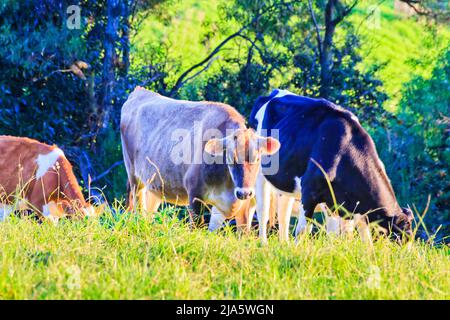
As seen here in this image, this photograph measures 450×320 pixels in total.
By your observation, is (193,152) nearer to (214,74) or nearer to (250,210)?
(250,210)

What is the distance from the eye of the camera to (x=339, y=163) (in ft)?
26.7

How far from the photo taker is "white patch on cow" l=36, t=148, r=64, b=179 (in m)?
9.59

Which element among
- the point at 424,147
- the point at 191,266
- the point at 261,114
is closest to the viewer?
the point at 191,266

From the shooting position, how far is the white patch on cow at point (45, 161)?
959cm

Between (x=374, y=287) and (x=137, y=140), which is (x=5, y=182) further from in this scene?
(x=374, y=287)

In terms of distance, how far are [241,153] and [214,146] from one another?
28 centimetres

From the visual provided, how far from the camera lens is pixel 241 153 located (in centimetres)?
836

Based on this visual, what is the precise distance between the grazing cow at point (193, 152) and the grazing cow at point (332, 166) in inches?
15.0

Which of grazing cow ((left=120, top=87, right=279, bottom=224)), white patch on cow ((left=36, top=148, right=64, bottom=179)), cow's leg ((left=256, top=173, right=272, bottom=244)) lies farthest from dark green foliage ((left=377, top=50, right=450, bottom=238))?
white patch on cow ((left=36, top=148, right=64, bottom=179))

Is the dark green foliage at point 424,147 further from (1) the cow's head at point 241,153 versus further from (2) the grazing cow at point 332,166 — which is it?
(1) the cow's head at point 241,153

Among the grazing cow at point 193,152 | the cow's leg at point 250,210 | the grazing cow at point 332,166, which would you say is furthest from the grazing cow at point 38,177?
the grazing cow at point 332,166

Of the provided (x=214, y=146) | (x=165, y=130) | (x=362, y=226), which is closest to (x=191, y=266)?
(x=362, y=226)

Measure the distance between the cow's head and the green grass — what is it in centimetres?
175
